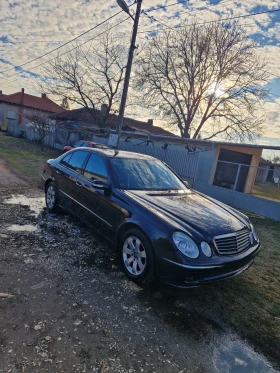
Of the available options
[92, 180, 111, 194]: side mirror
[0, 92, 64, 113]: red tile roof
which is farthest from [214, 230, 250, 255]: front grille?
[0, 92, 64, 113]: red tile roof

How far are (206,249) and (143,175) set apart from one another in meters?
1.84

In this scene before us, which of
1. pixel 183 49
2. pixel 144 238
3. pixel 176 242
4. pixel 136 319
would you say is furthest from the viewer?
pixel 183 49

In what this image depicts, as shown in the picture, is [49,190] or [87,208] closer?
[87,208]

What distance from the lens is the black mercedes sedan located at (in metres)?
2.91

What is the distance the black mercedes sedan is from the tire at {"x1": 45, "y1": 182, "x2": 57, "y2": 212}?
591 millimetres

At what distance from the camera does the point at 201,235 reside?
2988mm

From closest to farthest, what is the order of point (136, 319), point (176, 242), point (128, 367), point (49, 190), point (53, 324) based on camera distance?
→ point (128, 367) → point (53, 324) → point (136, 319) → point (176, 242) → point (49, 190)

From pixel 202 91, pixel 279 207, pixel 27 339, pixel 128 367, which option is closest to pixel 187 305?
pixel 128 367

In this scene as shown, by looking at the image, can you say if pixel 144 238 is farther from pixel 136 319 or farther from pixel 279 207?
pixel 279 207

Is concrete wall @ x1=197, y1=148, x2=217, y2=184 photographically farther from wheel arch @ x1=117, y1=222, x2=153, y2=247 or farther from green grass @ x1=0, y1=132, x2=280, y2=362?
wheel arch @ x1=117, y1=222, x2=153, y2=247

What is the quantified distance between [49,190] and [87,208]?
6.10 feet

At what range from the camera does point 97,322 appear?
256 centimetres

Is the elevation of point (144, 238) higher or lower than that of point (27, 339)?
higher

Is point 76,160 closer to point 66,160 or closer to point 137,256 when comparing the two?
point 66,160
